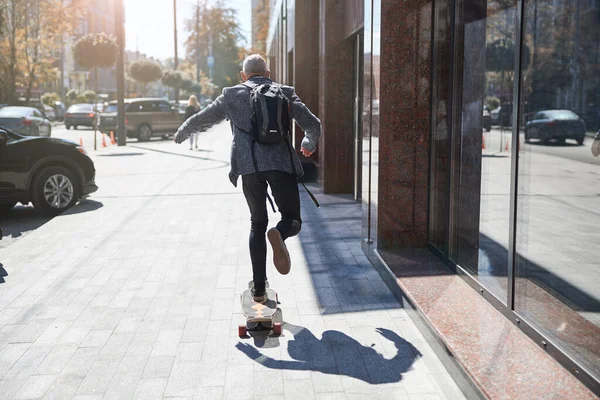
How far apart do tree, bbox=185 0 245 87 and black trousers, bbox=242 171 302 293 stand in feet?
287

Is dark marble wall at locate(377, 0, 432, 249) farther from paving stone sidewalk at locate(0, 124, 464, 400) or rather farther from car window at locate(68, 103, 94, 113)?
car window at locate(68, 103, 94, 113)

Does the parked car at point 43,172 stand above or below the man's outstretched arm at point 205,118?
below

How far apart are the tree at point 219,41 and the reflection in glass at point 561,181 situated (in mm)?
88441

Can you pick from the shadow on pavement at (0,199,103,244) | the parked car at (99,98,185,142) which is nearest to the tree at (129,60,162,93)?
the parked car at (99,98,185,142)

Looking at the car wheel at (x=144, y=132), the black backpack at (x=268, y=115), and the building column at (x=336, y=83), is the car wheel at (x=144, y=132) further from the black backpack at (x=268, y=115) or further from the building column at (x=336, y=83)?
the black backpack at (x=268, y=115)

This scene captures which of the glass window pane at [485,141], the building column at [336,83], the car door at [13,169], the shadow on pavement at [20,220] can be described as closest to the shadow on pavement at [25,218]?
the shadow on pavement at [20,220]

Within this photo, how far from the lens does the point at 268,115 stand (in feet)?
16.1

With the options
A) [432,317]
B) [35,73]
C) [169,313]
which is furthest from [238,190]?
[35,73]

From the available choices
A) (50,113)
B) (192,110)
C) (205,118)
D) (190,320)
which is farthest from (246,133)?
(50,113)

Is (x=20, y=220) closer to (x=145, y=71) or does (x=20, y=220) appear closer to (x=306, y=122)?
(x=306, y=122)

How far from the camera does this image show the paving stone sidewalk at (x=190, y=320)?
420 cm

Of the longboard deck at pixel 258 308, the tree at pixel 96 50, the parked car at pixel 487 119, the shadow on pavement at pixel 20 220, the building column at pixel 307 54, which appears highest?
the tree at pixel 96 50

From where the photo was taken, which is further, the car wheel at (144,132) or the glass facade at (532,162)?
the car wheel at (144,132)

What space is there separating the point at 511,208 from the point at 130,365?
2.54 meters
